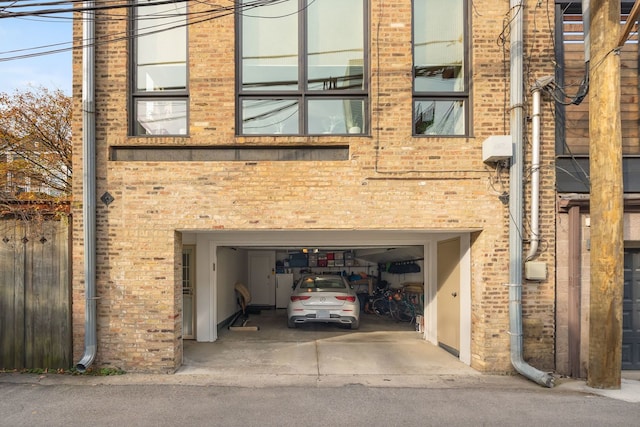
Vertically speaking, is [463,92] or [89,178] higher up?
[463,92]

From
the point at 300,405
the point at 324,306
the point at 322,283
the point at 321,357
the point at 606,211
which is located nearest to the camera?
the point at 300,405

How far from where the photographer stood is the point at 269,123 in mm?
6527

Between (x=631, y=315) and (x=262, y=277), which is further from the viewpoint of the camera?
(x=262, y=277)

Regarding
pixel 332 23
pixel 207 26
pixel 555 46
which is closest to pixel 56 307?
pixel 207 26

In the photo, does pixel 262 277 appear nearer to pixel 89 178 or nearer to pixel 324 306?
pixel 324 306

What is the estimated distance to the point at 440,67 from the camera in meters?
6.69

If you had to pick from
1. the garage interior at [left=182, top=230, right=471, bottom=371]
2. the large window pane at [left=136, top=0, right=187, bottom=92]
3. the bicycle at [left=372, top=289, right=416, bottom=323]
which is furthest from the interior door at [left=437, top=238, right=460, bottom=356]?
the large window pane at [left=136, top=0, right=187, bottom=92]

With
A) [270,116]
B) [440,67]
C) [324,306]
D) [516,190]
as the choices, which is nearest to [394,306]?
[324,306]

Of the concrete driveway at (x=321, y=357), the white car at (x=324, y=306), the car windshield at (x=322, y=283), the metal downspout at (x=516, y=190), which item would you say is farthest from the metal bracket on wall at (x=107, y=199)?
the metal downspout at (x=516, y=190)

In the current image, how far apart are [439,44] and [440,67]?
1.25 feet

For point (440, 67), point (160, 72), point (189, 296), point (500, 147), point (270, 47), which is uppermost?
point (270, 47)

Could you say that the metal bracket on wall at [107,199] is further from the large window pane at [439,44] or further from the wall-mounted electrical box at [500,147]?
the wall-mounted electrical box at [500,147]

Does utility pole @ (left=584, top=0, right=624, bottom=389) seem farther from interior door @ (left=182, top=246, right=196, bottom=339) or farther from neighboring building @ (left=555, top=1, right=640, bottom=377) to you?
interior door @ (left=182, top=246, right=196, bottom=339)

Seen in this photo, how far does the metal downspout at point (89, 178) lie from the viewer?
6.07 m
